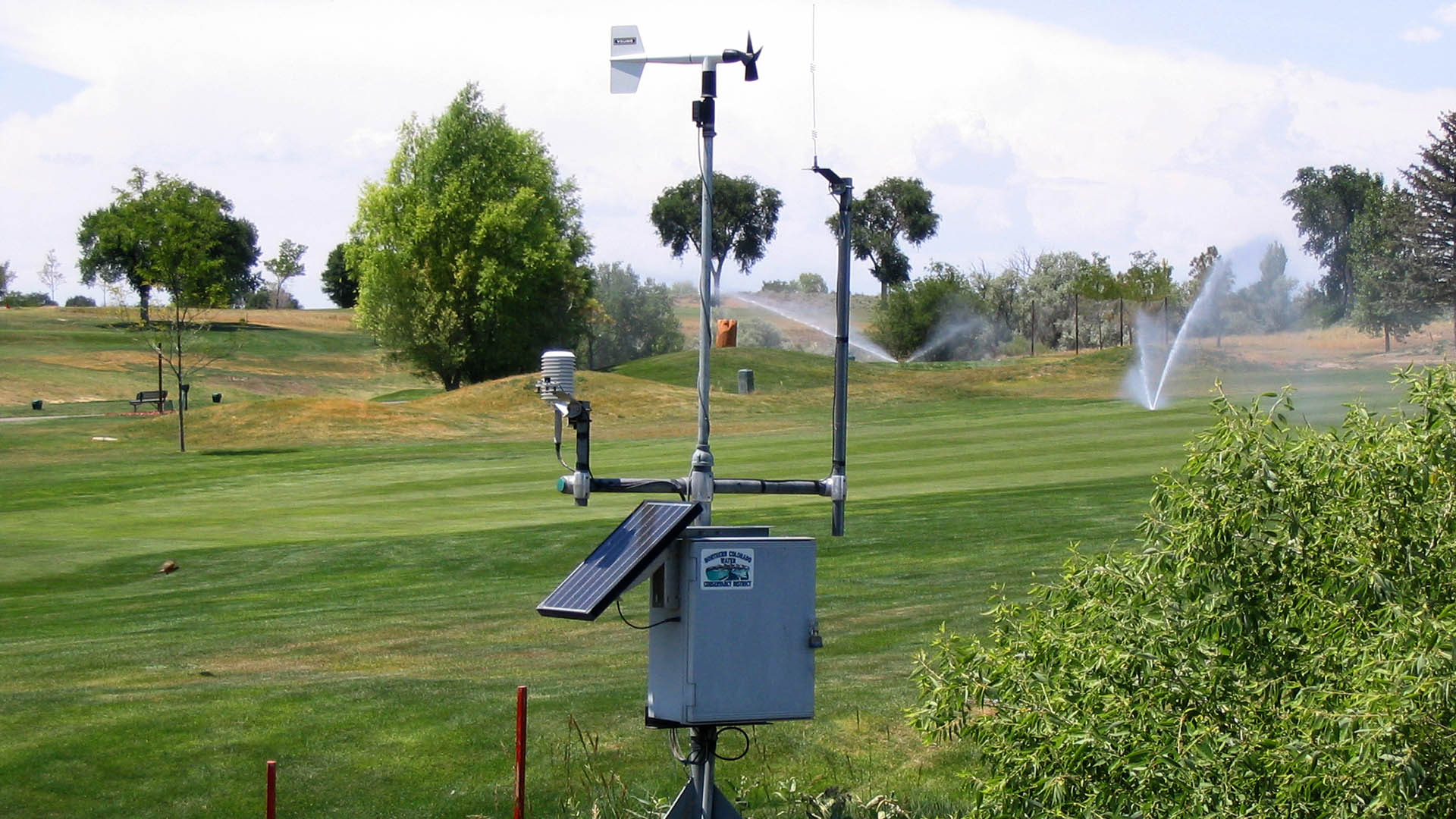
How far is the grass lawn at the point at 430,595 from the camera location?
33.8 feet

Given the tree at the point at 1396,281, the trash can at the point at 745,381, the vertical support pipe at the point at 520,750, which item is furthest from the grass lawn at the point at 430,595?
the tree at the point at 1396,281

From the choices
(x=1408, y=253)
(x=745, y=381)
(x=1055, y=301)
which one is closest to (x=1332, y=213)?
(x=1055, y=301)

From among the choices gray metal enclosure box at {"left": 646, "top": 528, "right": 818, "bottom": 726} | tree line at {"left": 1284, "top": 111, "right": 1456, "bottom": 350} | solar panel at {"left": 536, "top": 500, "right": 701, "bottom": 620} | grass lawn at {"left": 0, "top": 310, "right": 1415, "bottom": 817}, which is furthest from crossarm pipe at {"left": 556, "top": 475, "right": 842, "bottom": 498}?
tree line at {"left": 1284, "top": 111, "right": 1456, "bottom": 350}

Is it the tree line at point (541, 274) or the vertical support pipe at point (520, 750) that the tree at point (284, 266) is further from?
the vertical support pipe at point (520, 750)

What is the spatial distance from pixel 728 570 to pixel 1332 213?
359ft

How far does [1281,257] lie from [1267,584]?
79.1 meters

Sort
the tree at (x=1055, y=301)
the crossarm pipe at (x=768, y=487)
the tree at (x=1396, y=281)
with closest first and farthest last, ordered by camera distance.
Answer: the crossarm pipe at (x=768, y=487)
the tree at (x=1396, y=281)
the tree at (x=1055, y=301)

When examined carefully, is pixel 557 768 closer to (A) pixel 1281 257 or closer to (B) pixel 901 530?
(B) pixel 901 530

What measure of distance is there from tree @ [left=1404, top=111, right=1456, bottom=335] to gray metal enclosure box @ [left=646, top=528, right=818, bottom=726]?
6847cm

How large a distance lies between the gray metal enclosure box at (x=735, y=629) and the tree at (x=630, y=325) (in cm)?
10188

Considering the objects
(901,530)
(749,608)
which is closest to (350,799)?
(749,608)

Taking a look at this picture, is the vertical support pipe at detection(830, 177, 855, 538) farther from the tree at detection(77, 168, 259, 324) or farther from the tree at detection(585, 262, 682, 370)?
the tree at detection(585, 262, 682, 370)

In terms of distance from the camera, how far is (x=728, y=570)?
6969 mm

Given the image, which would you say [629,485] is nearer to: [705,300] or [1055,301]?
[705,300]
